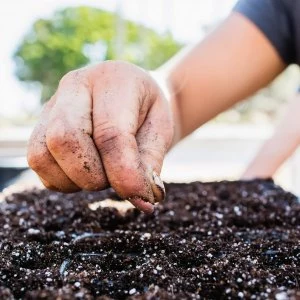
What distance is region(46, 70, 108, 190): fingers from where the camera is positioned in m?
0.78

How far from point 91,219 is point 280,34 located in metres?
0.82

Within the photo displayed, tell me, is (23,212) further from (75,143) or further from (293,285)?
(293,285)

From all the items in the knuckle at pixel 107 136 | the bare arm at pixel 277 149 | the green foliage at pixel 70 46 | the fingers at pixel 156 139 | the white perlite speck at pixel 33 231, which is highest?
the knuckle at pixel 107 136

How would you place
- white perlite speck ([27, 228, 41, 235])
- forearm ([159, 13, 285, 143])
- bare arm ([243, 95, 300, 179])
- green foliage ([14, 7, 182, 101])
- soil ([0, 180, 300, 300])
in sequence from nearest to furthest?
soil ([0, 180, 300, 300])
white perlite speck ([27, 228, 41, 235])
forearm ([159, 13, 285, 143])
bare arm ([243, 95, 300, 179])
green foliage ([14, 7, 182, 101])

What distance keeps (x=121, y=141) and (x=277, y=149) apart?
1.17 meters

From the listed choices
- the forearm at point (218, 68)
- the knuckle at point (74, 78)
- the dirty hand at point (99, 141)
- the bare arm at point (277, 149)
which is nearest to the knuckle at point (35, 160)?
the dirty hand at point (99, 141)

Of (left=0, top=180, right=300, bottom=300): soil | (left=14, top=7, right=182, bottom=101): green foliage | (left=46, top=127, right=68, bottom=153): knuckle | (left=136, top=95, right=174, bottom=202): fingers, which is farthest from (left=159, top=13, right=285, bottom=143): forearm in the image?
(left=14, top=7, right=182, bottom=101): green foliage

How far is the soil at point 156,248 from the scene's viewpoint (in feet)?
2.13

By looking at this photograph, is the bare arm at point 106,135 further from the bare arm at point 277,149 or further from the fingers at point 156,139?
the bare arm at point 277,149

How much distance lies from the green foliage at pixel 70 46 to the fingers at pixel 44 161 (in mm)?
10039

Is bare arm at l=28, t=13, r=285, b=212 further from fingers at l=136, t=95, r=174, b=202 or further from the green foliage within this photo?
the green foliage

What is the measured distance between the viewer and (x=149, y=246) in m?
0.87

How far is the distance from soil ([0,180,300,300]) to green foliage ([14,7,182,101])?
9.71m

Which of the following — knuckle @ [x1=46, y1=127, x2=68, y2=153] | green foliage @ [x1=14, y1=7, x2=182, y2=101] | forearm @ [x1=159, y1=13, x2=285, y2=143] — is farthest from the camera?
green foliage @ [x1=14, y1=7, x2=182, y2=101]
